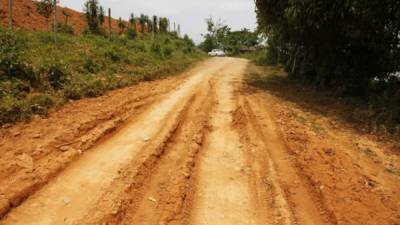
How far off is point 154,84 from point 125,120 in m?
4.61

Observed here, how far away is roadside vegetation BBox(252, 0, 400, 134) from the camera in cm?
870

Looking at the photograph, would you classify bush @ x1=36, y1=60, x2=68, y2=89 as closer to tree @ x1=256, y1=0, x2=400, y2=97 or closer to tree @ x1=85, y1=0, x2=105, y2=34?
tree @ x1=256, y1=0, x2=400, y2=97

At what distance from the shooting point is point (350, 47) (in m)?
11.4

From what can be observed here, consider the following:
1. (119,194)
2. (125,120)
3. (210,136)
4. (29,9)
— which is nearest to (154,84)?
(125,120)

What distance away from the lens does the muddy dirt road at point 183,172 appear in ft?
13.2

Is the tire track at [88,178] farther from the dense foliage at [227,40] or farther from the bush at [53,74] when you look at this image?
the dense foliage at [227,40]

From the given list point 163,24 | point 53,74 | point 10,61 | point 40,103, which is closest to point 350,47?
point 53,74

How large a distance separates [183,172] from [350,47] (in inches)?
341

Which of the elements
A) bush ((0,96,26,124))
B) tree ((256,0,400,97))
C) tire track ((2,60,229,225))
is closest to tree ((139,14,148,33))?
tree ((256,0,400,97))

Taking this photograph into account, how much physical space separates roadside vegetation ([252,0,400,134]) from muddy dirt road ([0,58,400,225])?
Answer: 8.79ft

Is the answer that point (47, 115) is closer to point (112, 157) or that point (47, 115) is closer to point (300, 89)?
point (112, 157)

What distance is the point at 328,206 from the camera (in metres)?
4.31

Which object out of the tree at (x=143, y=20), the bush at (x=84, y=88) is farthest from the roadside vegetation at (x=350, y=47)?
the tree at (x=143, y=20)

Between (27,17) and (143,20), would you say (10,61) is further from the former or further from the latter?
(143,20)
